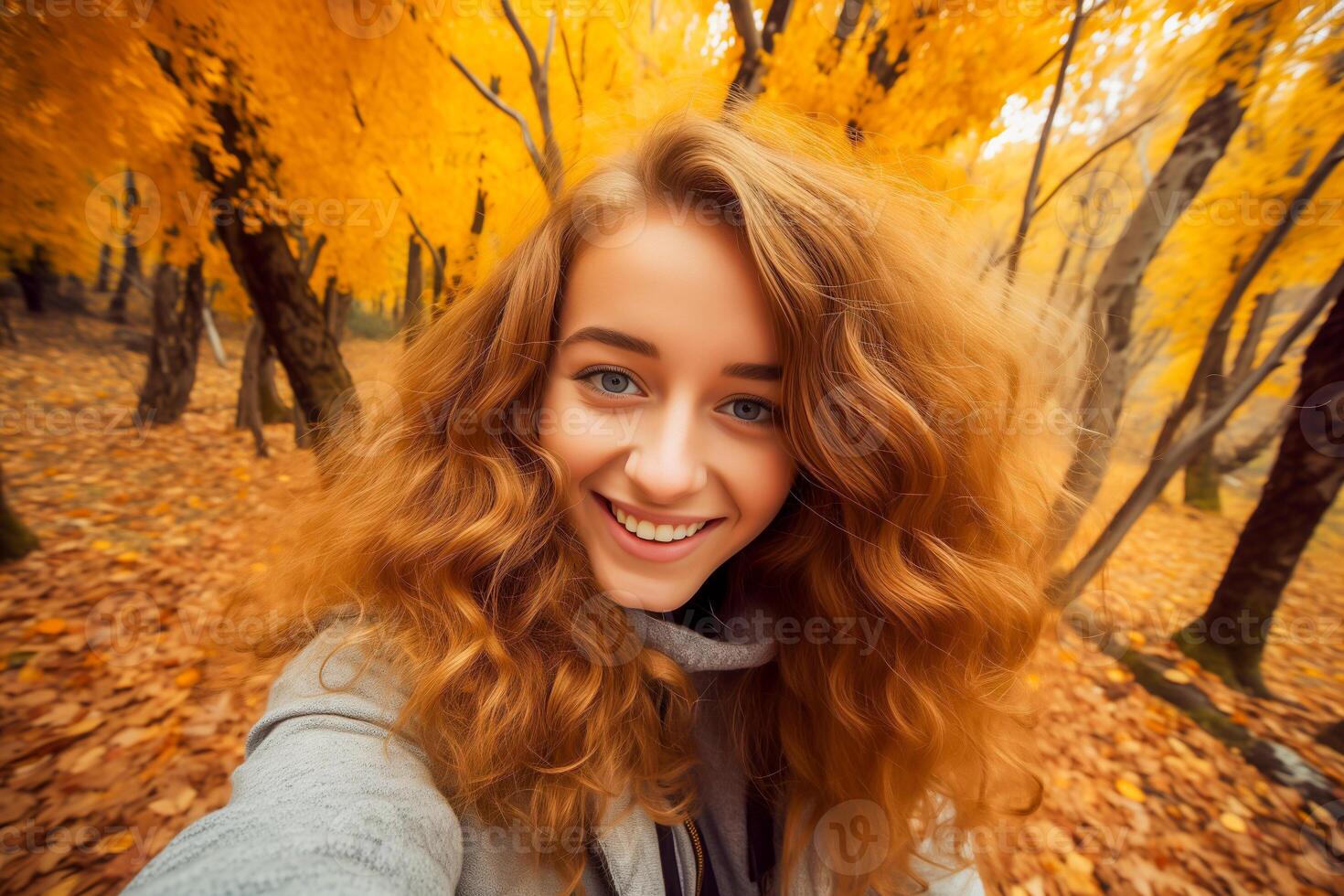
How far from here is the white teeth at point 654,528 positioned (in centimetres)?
102

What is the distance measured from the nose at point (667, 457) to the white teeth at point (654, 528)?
70mm

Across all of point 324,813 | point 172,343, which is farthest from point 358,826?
point 172,343

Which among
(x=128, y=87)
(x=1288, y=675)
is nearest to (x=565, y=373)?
(x=128, y=87)

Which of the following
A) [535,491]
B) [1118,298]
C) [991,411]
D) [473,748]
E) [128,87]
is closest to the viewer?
[473,748]

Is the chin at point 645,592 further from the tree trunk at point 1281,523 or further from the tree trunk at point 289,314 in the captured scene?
the tree trunk at point 1281,523

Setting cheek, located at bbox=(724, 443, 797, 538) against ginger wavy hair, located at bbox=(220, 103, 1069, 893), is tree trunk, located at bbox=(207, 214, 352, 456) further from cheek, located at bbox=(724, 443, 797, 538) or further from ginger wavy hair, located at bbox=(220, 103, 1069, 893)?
cheek, located at bbox=(724, 443, 797, 538)

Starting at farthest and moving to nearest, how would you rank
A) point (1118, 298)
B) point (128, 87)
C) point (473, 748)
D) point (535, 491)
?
point (1118, 298)
point (128, 87)
point (535, 491)
point (473, 748)

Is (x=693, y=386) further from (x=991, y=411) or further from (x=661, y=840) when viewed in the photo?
(x=661, y=840)

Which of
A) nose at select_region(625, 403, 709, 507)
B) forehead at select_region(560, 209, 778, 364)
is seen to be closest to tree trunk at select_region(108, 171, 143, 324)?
forehead at select_region(560, 209, 778, 364)

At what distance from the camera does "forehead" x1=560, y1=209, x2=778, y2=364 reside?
0.92 meters

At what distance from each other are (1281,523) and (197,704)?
6128mm

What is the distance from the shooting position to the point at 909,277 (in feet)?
3.67

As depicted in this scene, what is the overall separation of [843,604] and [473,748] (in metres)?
0.88

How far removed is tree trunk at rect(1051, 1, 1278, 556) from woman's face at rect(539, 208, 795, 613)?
6.61 ft
